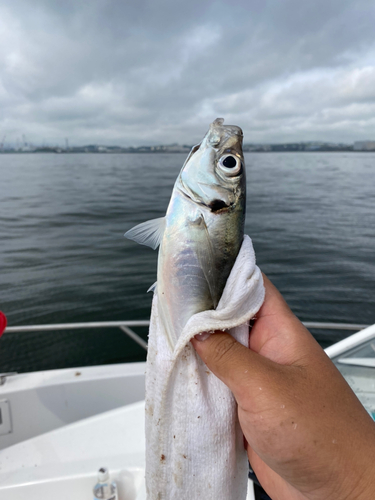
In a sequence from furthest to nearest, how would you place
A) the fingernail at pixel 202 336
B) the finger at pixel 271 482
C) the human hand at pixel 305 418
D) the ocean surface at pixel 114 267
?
the ocean surface at pixel 114 267
the finger at pixel 271 482
the fingernail at pixel 202 336
the human hand at pixel 305 418

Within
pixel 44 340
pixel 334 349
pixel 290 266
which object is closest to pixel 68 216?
pixel 44 340

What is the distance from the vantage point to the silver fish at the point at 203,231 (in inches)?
57.2

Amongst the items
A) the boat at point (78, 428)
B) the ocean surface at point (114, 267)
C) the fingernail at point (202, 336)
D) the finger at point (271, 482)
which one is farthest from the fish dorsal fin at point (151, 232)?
the ocean surface at point (114, 267)

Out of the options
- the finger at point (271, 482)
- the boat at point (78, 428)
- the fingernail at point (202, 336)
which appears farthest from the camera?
the boat at point (78, 428)

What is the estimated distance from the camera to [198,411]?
1442mm

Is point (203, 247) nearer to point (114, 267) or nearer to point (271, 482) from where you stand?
point (271, 482)

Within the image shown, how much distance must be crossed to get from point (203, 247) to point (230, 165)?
43 cm

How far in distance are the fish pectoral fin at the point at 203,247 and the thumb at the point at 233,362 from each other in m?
0.29

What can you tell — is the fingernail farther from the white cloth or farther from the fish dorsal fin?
the fish dorsal fin

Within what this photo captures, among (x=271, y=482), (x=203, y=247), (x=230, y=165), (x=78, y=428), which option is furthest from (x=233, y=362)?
(x=78, y=428)

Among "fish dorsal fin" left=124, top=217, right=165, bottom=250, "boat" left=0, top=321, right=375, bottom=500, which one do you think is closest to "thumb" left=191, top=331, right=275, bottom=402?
"fish dorsal fin" left=124, top=217, right=165, bottom=250

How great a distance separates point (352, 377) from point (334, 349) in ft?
0.77

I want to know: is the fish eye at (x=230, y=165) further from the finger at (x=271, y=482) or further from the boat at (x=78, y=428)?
the boat at (x=78, y=428)

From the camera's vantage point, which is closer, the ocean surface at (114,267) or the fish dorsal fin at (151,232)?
the fish dorsal fin at (151,232)
